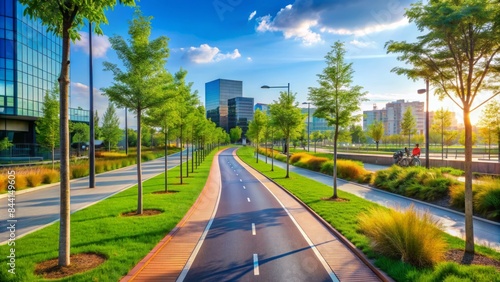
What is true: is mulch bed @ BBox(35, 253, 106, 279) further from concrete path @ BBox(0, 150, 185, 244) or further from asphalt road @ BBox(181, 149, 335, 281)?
concrete path @ BBox(0, 150, 185, 244)

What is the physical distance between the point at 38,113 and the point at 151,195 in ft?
130

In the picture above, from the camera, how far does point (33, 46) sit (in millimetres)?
43781

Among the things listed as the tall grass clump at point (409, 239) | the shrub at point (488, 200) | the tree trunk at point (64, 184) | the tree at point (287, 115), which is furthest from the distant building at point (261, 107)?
the tree trunk at point (64, 184)

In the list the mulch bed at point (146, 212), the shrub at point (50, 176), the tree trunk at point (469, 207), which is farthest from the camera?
the shrub at point (50, 176)

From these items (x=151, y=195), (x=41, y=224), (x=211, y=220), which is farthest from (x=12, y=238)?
(x=151, y=195)

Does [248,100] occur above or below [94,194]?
above

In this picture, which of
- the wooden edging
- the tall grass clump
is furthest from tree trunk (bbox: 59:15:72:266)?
the tall grass clump

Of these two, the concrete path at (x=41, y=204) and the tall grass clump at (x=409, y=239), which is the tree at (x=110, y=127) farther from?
the tall grass clump at (x=409, y=239)

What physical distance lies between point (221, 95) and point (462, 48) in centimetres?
17817

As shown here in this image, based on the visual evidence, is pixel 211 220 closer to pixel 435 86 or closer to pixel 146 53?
pixel 146 53

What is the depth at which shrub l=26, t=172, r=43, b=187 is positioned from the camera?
66.7 feet

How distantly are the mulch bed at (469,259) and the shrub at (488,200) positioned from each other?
5443 millimetres

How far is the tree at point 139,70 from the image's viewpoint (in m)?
12.8

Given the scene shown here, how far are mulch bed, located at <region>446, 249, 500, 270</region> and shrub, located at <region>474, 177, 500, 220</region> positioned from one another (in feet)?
17.9
